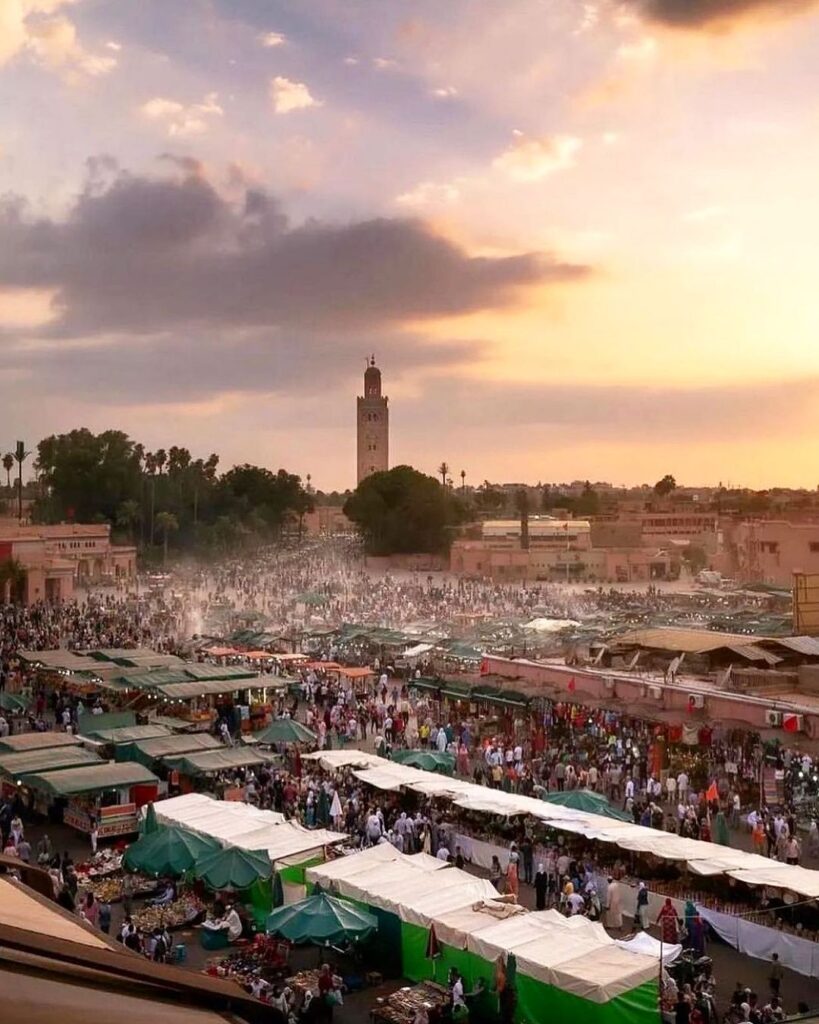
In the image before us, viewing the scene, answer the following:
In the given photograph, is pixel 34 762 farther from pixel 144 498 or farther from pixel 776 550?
pixel 144 498

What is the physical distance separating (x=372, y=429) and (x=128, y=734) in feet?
422

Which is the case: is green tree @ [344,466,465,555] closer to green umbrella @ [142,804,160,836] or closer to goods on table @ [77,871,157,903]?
green umbrella @ [142,804,160,836]

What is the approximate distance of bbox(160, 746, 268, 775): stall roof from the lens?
16.9 metres

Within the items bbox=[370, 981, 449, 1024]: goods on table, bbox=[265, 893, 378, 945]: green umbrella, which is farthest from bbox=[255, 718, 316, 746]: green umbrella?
bbox=[370, 981, 449, 1024]: goods on table

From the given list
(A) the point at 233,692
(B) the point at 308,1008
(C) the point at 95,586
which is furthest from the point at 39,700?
(C) the point at 95,586

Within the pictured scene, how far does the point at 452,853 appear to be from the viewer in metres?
15.2

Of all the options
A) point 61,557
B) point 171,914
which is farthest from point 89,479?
point 171,914

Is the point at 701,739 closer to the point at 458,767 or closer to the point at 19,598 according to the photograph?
the point at 458,767

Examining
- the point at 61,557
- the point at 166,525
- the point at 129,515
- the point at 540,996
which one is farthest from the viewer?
the point at 166,525

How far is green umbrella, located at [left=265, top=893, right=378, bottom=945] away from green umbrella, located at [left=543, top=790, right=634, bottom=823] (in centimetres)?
480

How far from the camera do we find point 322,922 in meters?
10.7

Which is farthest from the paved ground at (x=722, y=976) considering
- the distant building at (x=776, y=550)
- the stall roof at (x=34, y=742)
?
the distant building at (x=776, y=550)

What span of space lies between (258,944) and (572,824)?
14.4 ft

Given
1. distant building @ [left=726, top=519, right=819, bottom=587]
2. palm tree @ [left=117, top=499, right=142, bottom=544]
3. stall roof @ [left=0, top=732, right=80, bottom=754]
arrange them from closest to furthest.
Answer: stall roof @ [left=0, top=732, right=80, bottom=754]
distant building @ [left=726, top=519, right=819, bottom=587]
palm tree @ [left=117, top=499, right=142, bottom=544]
